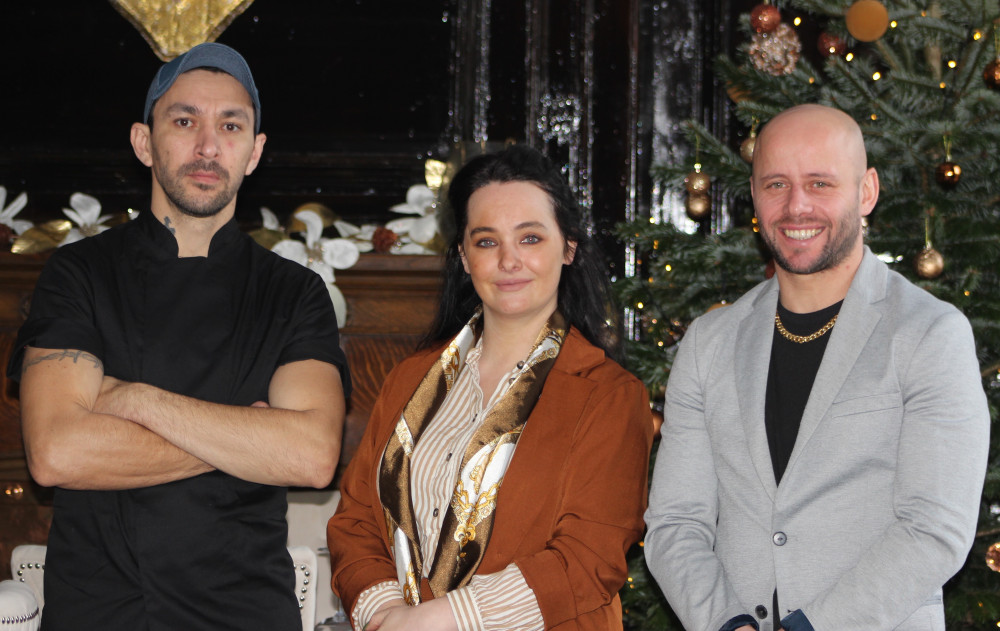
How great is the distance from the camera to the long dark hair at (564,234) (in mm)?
2379

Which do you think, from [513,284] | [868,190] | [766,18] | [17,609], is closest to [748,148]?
[766,18]

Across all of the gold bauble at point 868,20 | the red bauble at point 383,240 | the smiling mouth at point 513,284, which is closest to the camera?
the smiling mouth at point 513,284

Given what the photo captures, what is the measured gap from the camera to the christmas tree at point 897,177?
2.69 metres

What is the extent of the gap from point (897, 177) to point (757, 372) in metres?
1.11

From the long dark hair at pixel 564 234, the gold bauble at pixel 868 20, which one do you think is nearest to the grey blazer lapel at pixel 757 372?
the long dark hair at pixel 564 234

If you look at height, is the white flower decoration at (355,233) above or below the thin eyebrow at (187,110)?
below

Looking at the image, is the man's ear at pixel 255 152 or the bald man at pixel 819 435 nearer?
the bald man at pixel 819 435

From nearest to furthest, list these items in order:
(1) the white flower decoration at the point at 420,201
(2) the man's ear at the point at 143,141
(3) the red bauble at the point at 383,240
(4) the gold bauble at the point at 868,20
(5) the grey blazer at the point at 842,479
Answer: (5) the grey blazer at the point at 842,479
(2) the man's ear at the point at 143,141
(4) the gold bauble at the point at 868,20
(3) the red bauble at the point at 383,240
(1) the white flower decoration at the point at 420,201

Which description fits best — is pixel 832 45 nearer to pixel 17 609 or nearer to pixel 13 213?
pixel 17 609

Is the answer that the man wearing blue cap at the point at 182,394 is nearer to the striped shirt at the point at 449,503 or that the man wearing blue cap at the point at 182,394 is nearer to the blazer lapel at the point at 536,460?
the striped shirt at the point at 449,503

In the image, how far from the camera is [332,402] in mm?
2305

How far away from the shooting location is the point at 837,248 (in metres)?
2.04

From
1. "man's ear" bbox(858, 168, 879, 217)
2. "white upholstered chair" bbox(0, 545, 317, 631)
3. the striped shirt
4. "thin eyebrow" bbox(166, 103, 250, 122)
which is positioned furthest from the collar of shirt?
"man's ear" bbox(858, 168, 879, 217)

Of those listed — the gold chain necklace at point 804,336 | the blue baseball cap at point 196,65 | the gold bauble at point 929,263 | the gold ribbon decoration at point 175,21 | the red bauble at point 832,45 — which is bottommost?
the gold chain necklace at point 804,336
